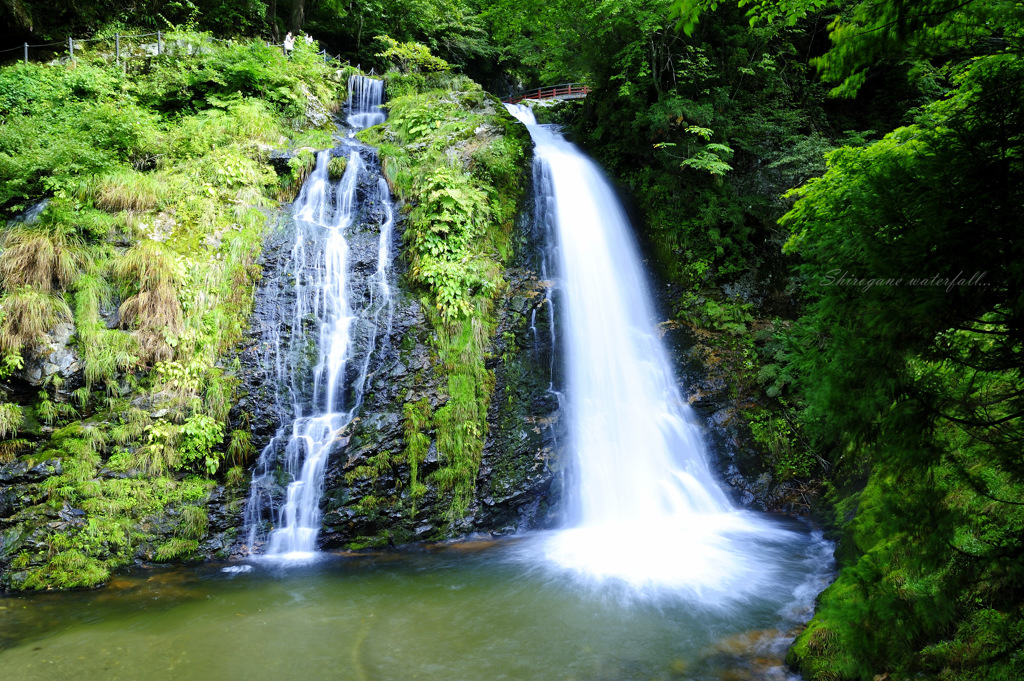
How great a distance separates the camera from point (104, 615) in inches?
214

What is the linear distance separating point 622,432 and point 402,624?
15.8 ft

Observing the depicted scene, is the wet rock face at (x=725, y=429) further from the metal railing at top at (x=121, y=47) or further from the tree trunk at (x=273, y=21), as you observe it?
the tree trunk at (x=273, y=21)

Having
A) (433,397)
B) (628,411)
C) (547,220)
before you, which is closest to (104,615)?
(433,397)

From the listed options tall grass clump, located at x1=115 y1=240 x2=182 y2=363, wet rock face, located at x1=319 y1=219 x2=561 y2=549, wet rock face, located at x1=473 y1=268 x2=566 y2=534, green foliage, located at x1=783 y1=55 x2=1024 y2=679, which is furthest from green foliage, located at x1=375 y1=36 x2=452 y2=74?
green foliage, located at x1=783 y1=55 x2=1024 y2=679

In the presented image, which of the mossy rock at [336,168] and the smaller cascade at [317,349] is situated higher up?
the mossy rock at [336,168]

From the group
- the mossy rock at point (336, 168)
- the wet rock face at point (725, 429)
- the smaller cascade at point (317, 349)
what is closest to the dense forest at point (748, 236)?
the wet rock face at point (725, 429)

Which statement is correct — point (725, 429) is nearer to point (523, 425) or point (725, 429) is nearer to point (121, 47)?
point (523, 425)

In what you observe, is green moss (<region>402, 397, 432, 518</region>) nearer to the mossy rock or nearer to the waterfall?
the waterfall

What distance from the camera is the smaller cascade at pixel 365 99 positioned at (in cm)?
1468

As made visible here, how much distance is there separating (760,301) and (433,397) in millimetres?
6816

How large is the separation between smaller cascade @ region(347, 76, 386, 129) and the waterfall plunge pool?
39.4 feet

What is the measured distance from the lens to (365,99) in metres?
15.4

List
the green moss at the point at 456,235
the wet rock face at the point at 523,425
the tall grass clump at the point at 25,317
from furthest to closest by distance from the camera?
the green moss at the point at 456,235
the wet rock face at the point at 523,425
the tall grass clump at the point at 25,317

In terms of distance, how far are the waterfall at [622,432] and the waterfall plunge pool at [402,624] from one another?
474mm
